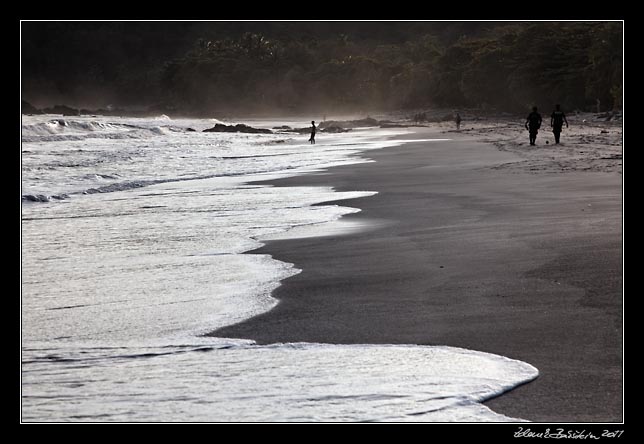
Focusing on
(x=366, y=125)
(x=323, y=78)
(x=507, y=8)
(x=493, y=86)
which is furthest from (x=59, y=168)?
(x=323, y=78)

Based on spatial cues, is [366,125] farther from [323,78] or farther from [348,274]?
[323,78]

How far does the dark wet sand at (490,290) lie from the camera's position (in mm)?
4098

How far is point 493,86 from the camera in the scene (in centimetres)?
9588

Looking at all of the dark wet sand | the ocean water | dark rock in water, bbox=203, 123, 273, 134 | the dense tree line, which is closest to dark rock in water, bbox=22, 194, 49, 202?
the ocean water

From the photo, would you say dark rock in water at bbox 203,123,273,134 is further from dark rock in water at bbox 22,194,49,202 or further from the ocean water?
the ocean water

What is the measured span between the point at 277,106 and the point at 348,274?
161254 mm

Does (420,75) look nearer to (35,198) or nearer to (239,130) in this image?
(239,130)

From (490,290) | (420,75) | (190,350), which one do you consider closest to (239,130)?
(490,290)

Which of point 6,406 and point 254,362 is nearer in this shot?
point 6,406

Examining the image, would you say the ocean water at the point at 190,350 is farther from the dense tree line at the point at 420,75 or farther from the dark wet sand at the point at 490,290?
the dense tree line at the point at 420,75

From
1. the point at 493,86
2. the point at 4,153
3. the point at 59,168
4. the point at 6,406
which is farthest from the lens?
the point at 493,86

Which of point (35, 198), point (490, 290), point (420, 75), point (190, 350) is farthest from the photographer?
point (420, 75)

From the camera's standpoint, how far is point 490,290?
5.86m

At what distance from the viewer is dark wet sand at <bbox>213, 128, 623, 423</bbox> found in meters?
4.10
